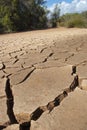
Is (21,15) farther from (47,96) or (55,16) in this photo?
(47,96)

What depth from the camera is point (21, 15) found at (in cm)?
1955

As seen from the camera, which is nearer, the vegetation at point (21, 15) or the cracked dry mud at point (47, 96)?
the cracked dry mud at point (47, 96)

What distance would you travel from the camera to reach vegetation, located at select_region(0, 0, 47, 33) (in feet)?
61.2

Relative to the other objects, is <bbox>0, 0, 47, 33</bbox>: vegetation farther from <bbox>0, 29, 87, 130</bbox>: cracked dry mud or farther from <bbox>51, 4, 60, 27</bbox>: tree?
<bbox>0, 29, 87, 130</bbox>: cracked dry mud

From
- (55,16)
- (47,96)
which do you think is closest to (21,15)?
(55,16)

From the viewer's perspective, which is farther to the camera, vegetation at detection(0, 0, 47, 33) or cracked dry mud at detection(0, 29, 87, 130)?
vegetation at detection(0, 0, 47, 33)

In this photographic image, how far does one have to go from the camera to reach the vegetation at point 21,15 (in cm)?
1866

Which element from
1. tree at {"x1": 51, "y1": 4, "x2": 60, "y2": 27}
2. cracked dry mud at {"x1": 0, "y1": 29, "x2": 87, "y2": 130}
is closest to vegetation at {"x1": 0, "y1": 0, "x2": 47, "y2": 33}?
tree at {"x1": 51, "y1": 4, "x2": 60, "y2": 27}

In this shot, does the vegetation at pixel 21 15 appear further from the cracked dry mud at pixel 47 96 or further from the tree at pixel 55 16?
the cracked dry mud at pixel 47 96

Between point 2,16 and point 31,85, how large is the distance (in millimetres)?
15842

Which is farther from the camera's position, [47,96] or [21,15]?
[21,15]

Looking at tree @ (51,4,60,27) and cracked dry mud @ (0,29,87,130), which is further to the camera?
tree @ (51,4,60,27)

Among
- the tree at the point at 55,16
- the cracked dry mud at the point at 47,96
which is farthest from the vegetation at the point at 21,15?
the cracked dry mud at the point at 47,96

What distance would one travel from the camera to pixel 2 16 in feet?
61.6
